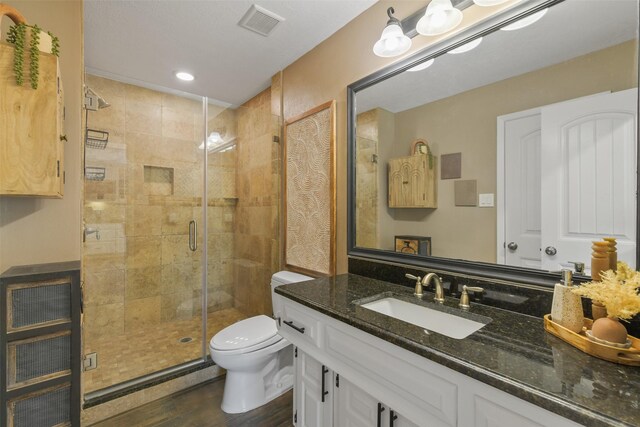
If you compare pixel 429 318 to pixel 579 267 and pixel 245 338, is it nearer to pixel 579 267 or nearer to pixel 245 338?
pixel 579 267

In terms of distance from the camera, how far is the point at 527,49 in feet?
3.66

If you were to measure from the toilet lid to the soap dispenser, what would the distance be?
153 centimetres

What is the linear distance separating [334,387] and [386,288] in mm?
514

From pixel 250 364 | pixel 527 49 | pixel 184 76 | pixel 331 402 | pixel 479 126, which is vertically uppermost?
pixel 184 76

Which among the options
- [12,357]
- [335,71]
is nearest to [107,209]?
[12,357]

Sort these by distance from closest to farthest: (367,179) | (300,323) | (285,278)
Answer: (300,323)
(367,179)
(285,278)

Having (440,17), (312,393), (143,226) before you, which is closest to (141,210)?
(143,226)

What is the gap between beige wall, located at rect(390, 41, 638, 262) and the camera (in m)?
0.96

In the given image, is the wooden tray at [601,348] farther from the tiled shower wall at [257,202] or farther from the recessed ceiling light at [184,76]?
the recessed ceiling light at [184,76]

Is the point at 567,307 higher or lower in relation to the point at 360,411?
higher

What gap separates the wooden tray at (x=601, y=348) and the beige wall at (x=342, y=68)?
3.91ft

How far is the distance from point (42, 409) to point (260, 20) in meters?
2.31

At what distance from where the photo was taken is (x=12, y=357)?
1229 millimetres

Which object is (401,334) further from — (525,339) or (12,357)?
(12,357)
